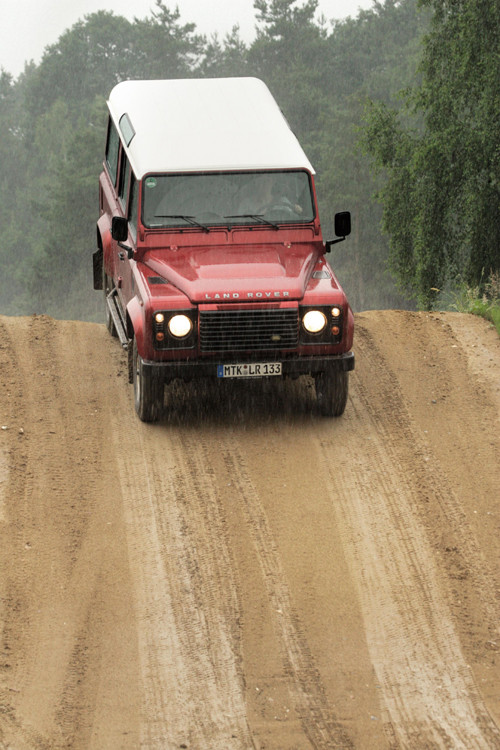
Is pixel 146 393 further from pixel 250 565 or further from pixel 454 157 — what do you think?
pixel 454 157

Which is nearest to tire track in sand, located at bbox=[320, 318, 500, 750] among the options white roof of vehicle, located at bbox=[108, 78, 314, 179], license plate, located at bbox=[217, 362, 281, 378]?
license plate, located at bbox=[217, 362, 281, 378]

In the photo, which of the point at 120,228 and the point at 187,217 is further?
the point at 187,217

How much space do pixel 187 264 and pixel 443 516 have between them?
320cm

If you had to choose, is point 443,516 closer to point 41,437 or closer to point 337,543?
point 337,543

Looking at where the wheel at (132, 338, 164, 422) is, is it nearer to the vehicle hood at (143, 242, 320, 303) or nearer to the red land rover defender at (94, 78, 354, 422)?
the red land rover defender at (94, 78, 354, 422)

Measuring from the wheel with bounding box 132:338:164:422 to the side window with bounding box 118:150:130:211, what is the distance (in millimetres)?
1658

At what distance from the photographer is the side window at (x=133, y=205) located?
32.9 ft

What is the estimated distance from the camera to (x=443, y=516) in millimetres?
8250

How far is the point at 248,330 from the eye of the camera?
9117 millimetres

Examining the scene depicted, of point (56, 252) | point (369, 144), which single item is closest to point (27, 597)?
point (369, 144)

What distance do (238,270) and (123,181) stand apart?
218cm

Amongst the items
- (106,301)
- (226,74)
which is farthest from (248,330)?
(226,74)

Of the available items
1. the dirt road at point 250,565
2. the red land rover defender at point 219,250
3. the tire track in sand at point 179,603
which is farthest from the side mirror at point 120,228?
the tire track in sand at point 179,603

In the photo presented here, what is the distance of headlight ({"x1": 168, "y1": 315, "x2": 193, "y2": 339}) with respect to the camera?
9039 mm
